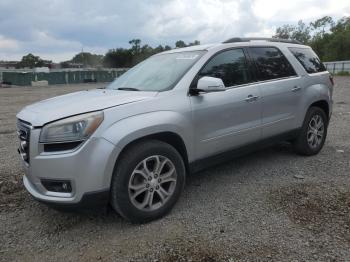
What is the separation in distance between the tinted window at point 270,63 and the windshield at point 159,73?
0.96 m

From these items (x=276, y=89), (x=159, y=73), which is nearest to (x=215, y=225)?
(x=159, y=73)

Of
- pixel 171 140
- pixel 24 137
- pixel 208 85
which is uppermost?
pixel 208 85

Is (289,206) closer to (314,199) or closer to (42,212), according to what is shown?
(314,199)

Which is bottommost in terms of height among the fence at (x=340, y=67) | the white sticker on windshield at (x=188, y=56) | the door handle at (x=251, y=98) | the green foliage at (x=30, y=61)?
the door handle at (x=251, y=98)

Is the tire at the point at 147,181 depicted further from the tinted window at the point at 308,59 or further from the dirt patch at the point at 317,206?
the tinted window at the point at 308,59

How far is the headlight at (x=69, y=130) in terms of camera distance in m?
3.09

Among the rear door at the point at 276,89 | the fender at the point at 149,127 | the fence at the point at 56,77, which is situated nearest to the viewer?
the fender at the point at 149,127

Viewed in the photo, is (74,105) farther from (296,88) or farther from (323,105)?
(323,105)

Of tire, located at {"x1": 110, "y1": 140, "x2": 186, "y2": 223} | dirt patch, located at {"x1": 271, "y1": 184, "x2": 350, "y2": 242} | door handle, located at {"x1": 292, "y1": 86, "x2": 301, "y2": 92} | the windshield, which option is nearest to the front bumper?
tire, located at {"x1": 110, "y1": 140, "x2": 186, "y2": 223}

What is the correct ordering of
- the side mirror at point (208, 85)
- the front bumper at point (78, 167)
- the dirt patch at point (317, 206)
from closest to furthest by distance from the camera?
the front bumper at point (78, 167) < the dirt patch at point (317, 206) < the side mirror at point (208, 85)

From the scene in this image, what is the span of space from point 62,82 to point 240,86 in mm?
56900

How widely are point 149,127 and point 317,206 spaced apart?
6.50 ft

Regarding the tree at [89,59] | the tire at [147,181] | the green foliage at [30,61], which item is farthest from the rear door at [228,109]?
the green foliage at [30,61]

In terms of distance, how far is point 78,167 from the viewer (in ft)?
10.0
